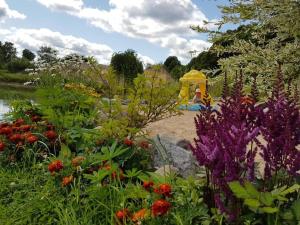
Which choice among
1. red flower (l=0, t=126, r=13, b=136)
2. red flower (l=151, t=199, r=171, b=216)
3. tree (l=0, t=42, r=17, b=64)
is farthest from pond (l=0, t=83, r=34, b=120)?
tree (l=0, t=42, r=17, b=64)

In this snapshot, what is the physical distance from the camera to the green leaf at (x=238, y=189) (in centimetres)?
187

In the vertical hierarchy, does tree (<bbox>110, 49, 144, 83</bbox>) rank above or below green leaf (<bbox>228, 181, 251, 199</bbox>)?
above

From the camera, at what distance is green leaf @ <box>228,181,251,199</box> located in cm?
187

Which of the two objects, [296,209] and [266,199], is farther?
[296,209]

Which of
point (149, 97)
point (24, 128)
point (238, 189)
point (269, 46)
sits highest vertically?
point (269, 46)

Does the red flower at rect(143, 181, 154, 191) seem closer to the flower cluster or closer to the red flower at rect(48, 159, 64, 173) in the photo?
the red flower at rect(48, 159, 64, 173)

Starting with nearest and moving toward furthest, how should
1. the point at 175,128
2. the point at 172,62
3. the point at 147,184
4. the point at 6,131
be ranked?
the point at 147,184 → the point at 6,131 → the point at 175,128 → the point at 172,62

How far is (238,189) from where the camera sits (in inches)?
74.1

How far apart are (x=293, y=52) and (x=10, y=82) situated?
42939mm

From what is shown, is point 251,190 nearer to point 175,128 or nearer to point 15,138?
point 15,138

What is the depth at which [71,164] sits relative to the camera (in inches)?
131

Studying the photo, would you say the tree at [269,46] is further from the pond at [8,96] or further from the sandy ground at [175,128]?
the pond at [8,96]

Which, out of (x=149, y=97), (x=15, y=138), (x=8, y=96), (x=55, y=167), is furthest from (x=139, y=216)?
(x=8, y=96)

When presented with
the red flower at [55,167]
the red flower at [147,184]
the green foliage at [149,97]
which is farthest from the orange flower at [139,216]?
the green foliage at [149,97]
